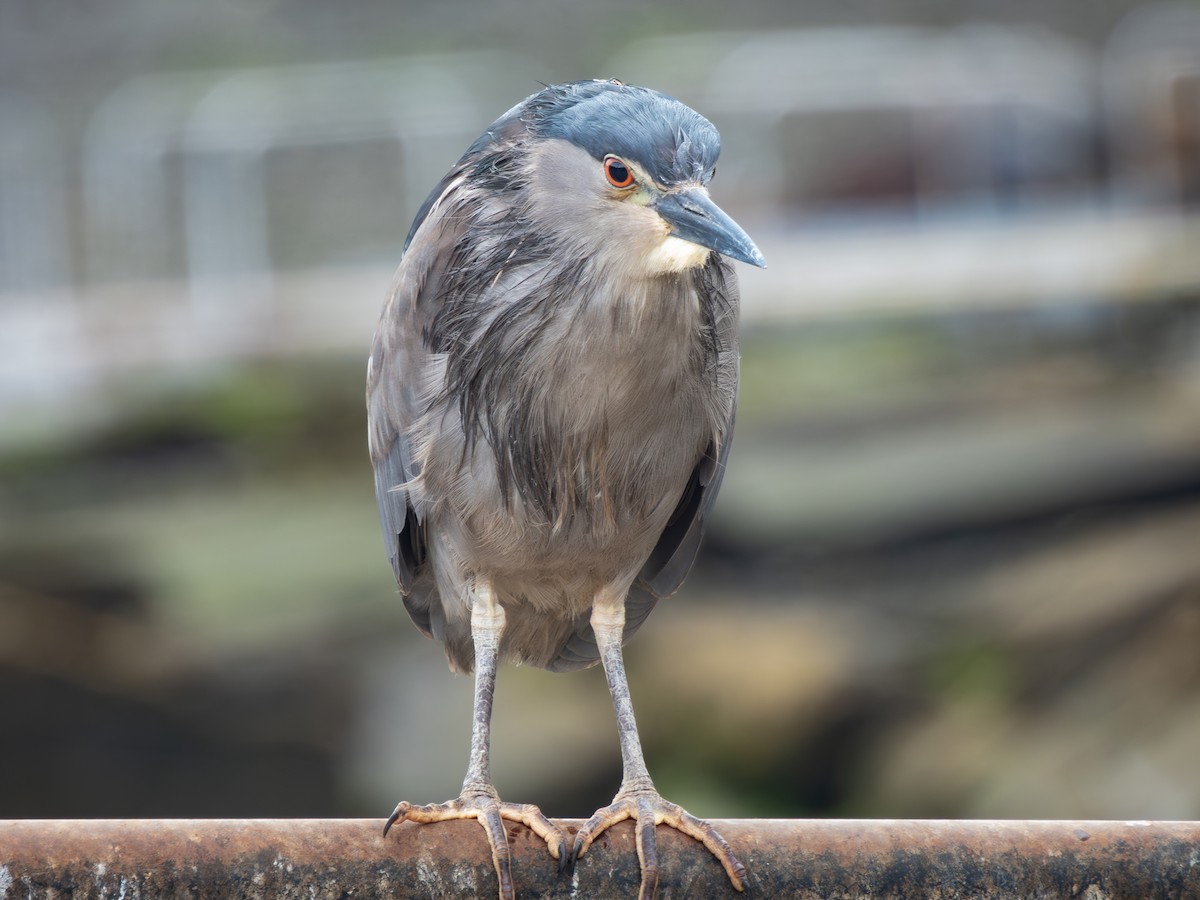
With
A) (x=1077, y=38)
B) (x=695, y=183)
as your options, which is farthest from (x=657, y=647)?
(x=1077, y=38)

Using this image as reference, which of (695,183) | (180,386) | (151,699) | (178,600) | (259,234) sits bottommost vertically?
(151,699)

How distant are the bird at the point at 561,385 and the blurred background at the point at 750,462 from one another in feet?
11.1

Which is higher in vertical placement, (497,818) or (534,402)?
(534,402)

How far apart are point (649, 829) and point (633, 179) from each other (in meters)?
1.21

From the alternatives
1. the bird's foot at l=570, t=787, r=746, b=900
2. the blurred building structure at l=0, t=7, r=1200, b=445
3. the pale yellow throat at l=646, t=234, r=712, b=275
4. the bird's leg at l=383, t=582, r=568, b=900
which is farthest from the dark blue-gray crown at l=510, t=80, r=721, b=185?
the blurred building structure at l=0, t=7, r=1200, b=445

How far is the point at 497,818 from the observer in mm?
2830

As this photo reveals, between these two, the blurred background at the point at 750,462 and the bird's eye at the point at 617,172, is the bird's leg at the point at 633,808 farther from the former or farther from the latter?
the blurred background at the point at 750,462

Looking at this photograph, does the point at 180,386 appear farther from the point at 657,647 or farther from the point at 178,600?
the point at 657,647

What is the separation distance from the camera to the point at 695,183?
9.14 ft

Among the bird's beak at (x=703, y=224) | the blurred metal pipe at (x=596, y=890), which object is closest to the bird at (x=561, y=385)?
the bird's beak at (x=703, y=224)

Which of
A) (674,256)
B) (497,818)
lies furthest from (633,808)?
(674,256)

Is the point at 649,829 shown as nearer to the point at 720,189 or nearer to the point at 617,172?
the point at 617,172

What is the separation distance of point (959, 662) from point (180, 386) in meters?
4.24

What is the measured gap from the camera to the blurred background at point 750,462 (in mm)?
6957
